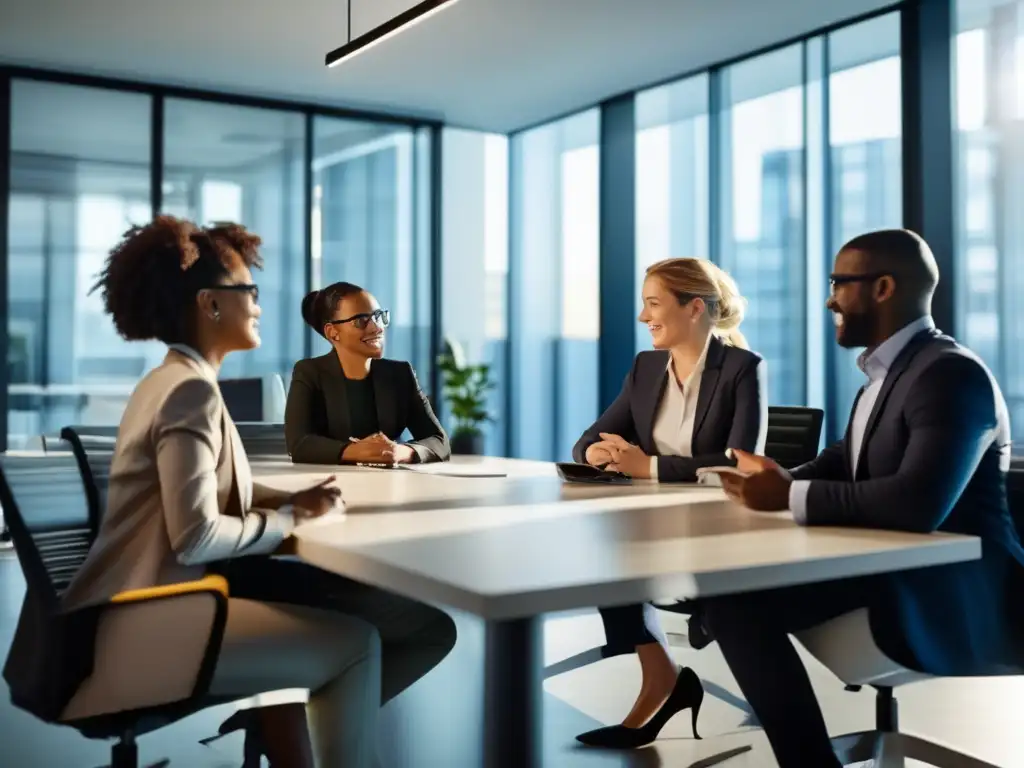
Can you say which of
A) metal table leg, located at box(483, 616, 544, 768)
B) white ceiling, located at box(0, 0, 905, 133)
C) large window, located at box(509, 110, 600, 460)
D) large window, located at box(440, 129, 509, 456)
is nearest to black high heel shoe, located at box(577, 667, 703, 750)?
metal table leg, located at box(483, 616, 544, 768)

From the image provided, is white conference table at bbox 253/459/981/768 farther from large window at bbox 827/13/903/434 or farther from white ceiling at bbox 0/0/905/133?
white ceiling at bbox 0/0/905/133

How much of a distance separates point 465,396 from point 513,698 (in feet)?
23.3

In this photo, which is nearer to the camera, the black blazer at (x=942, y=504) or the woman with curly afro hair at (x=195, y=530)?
the woman with curly afro hair at (x=195, y=530)

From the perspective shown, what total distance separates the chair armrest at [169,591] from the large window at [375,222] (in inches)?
258

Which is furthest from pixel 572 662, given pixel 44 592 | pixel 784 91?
pixel 784 91

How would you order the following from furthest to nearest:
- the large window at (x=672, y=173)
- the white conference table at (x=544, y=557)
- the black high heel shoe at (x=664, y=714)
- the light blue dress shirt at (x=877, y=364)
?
the large window at (x=672, y=173) → the black high heel shoe at (x=664, y=714) → the light blue dress shirt at (x=877, y=364) → the white conference table at (x=544, y=557)

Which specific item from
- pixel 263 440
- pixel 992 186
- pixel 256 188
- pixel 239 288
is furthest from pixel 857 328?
pixel 256 188

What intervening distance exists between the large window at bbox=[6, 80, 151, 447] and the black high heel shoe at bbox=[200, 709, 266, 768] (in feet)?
16.1

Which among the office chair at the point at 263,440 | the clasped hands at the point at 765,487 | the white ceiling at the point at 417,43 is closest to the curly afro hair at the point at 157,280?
the clasped hands at the point at 765,487

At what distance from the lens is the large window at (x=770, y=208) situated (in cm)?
622

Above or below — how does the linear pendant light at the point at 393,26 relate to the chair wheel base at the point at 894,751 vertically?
above

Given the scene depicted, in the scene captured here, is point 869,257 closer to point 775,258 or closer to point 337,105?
point 775,258

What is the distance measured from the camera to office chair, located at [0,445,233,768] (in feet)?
5.31

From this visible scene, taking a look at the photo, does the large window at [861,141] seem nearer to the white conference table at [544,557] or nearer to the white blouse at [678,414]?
the white blouse at [678,414]
